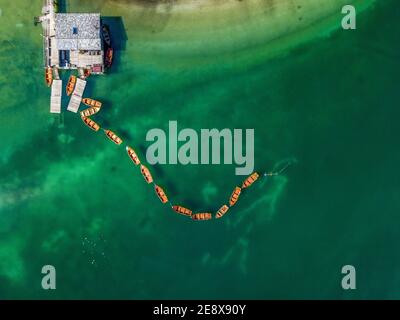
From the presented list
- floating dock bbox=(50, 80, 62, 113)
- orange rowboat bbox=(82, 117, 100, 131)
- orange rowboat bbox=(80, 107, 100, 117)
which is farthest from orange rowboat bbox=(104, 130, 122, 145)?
floating dock bbox=(50, 80, 62, 113)

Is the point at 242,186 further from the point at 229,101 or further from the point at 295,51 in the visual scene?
the point at 295,51

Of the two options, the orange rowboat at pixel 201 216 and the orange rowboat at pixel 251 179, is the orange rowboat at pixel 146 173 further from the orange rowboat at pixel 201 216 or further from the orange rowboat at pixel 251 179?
the orange rowboat at pixel 251 179

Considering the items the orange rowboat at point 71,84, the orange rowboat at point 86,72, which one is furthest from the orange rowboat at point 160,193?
the orange rowboat at point 86,72

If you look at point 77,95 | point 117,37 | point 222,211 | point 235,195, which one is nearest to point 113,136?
point 77,95

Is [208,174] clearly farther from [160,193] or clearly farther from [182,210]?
[160,193]

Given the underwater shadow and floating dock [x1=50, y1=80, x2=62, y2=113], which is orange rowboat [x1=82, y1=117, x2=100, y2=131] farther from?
the underwater shadow

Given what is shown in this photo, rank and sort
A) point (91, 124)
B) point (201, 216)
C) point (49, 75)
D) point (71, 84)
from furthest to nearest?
1. point (201, 216)
2. point (91, 124)
3. point (71, 84)
4. point (49, 75)

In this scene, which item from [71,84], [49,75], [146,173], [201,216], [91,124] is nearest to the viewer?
[49,75]
